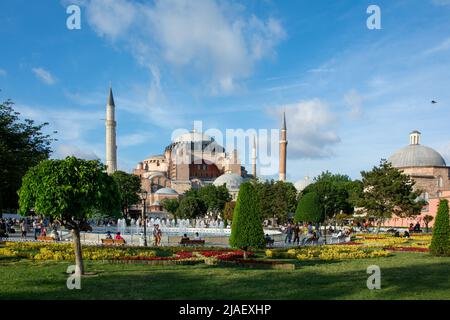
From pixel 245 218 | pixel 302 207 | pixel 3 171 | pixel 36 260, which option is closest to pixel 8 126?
pixel 3 171

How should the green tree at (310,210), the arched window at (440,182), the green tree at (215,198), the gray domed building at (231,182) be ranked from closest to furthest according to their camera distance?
the green tree at (310,210), the arched window at (440,182), the green tree at (215,198), the gray domed building at (231,182)

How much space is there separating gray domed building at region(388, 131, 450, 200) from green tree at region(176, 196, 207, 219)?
22350 millimetres

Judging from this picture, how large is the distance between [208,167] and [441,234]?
72169 mm

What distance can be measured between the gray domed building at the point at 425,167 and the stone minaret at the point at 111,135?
3440cm

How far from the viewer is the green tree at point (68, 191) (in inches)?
330

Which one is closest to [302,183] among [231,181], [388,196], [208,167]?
[231,181]

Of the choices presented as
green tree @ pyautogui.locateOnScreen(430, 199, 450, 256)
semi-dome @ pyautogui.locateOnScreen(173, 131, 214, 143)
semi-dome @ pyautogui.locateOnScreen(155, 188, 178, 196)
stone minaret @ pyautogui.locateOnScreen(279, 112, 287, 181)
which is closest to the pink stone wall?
stone minaret @ pyautogui.locateOnScreen(279, 112, 287, 181)

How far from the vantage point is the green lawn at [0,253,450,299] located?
22.5 feet

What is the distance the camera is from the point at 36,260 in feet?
36.6

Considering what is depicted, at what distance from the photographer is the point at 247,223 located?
37.8 feet

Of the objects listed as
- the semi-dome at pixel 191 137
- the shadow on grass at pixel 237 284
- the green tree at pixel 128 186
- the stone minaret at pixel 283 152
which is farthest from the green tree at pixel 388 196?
the semi-dome at pixel 191 137

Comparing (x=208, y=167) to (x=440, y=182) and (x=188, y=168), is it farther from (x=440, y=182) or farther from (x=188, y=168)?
(x=440, y=182)

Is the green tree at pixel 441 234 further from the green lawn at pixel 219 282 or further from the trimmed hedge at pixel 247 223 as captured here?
the trimmed hedge at pixel 247 223
